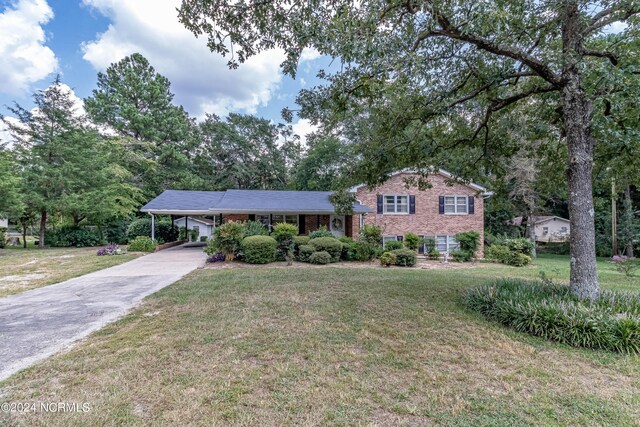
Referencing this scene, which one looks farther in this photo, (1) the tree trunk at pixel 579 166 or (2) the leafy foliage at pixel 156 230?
(2) the leafy foliage at pixel 156 230

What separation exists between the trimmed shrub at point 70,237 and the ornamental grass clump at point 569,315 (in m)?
24.1

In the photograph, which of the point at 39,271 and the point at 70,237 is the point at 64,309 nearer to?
the point at 39,271

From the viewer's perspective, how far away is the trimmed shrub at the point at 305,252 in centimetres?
1305

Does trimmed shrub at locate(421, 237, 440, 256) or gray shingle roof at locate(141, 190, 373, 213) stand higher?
gray shingle roof at locate(141, 190, 373, 213)

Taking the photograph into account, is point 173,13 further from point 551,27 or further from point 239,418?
point 551,27

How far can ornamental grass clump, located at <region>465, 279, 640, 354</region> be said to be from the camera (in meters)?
4.15

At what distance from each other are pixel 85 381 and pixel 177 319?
2.05 m

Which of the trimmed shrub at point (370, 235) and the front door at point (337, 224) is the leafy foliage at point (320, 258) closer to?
the trimmed shrub at point (370, 235)

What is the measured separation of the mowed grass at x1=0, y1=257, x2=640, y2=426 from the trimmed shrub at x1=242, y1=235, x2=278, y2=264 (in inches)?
258

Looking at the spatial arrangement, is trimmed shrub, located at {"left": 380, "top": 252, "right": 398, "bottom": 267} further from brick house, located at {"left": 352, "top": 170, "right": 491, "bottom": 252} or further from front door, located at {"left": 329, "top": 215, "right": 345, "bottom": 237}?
front door, located at {"left": 329, "top": 215, "right": 345, "bottom": 237}

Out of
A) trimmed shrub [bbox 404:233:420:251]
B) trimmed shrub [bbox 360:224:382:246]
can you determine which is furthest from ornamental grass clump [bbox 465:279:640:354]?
trimmed shrub [bbox 404:233:420:251]

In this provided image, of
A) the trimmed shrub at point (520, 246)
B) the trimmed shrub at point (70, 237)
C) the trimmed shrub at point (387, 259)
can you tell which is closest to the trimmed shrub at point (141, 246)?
the trimmed shrub at point (70, 237)

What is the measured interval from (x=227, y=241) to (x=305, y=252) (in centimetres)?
341

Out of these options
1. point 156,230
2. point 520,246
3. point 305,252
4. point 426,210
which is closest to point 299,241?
point 305,252
